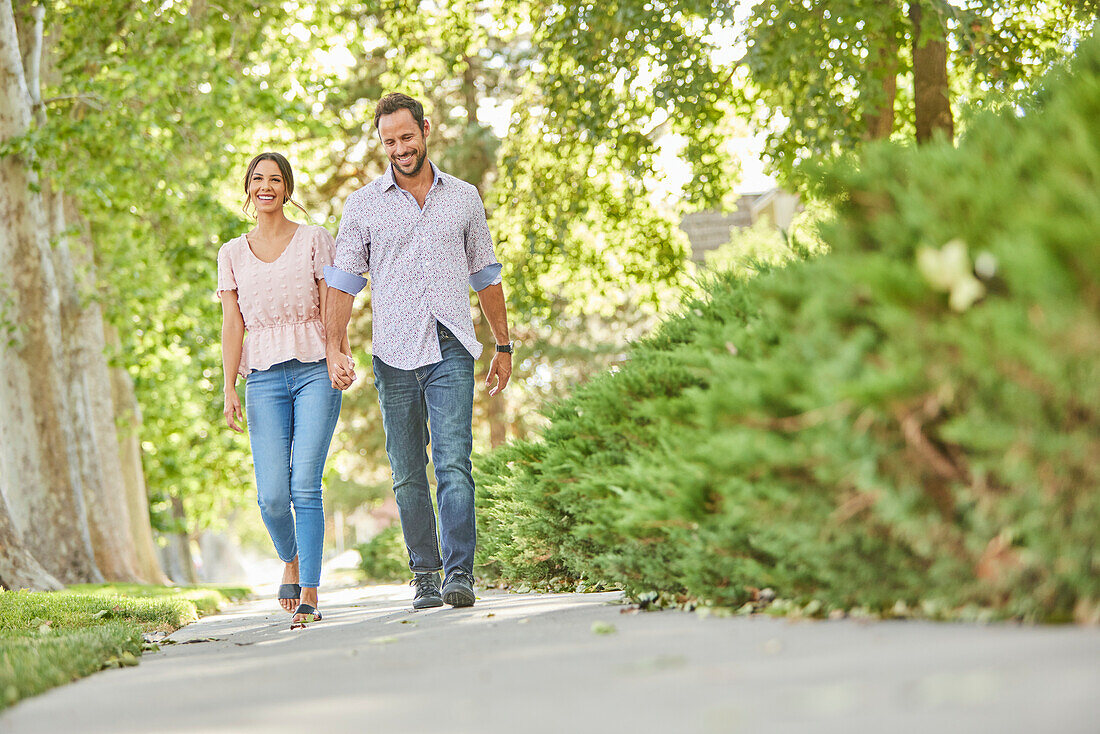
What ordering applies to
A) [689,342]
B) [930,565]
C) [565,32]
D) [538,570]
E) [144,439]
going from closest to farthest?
[930,565] → [689,342] → [538,570] → [565,32] → [144,439]

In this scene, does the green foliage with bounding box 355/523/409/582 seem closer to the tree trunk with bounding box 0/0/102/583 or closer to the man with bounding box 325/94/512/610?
the tree trunk with bounding box 0/0/102/583

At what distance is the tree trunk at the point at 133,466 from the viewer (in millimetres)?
16219

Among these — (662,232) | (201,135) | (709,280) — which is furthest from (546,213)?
(709,280)

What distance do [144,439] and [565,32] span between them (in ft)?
42.5

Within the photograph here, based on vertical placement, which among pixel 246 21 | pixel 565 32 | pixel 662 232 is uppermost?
pixel 246 21

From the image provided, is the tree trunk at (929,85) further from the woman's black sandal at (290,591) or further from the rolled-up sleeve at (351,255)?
the woman's black sandal at (290,591)

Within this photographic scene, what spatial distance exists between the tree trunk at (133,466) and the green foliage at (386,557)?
137 inches

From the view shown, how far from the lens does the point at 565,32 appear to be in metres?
10.6

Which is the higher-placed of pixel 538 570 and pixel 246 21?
pixel 246 21

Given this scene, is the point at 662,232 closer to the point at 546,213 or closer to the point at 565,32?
the point at 546,213

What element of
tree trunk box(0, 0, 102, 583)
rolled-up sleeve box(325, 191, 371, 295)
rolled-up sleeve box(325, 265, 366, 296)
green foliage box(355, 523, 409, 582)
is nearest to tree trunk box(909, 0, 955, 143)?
rolled-up sleeve box(325, 191, 371, 295)

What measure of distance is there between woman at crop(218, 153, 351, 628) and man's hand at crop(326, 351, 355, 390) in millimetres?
173

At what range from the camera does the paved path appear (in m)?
2.05

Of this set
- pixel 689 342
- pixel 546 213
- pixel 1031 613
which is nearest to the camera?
pixel 1031 613
